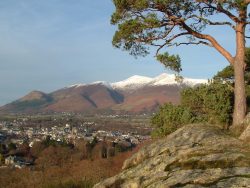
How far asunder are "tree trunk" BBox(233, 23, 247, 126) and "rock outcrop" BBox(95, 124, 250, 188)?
7.74 ft

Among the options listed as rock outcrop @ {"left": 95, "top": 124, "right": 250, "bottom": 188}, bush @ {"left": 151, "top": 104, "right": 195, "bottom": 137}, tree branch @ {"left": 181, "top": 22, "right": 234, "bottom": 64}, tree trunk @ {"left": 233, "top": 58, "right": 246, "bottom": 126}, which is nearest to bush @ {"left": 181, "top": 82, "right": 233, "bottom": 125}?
bush @ {"left": 151, "top": 104, "right": 195, "bottom": 137}

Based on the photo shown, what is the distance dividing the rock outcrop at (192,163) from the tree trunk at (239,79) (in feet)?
7.74

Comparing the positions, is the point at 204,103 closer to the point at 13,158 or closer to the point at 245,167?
the point at 245,167

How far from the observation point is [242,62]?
19.9 m

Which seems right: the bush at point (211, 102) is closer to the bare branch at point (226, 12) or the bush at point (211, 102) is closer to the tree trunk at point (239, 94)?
the tree trunk at point (239, 94)

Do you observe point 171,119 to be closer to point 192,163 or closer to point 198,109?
point 198,109

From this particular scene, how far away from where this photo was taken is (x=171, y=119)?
2353 cm

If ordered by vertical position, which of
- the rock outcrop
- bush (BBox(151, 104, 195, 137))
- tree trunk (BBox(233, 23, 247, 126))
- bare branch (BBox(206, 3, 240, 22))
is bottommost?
the rock outcrop

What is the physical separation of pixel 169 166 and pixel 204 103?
9.64m

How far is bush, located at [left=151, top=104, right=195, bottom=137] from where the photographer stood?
74.6ft

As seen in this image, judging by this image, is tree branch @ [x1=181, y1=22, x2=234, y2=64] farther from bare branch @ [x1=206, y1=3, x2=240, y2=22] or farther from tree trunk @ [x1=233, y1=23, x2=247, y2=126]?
bare branch @ [x1=206, y1=3, x2=240, y2=22]

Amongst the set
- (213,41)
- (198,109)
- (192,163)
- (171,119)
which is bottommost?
(192,163)

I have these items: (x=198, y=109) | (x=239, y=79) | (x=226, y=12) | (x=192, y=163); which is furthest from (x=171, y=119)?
(x=192, y=163)

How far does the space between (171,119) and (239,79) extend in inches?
200
